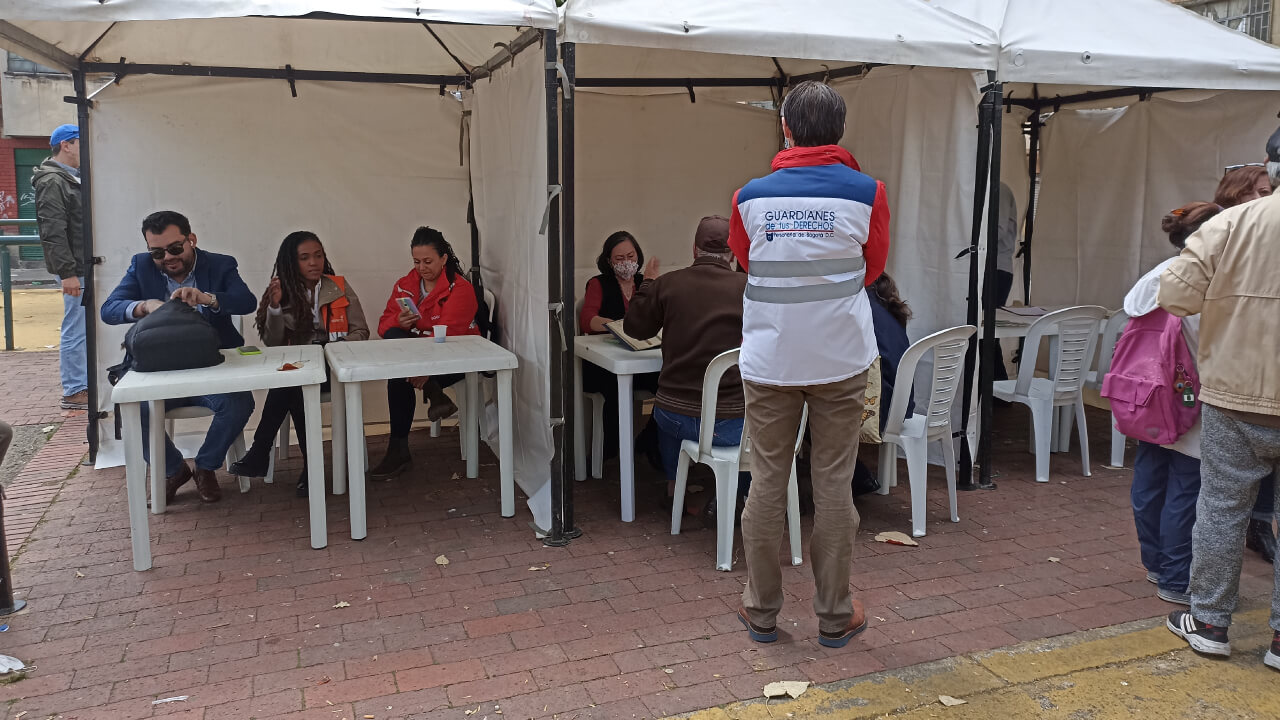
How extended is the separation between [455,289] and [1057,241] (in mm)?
5010

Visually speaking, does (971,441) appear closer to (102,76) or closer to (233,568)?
(233,568)

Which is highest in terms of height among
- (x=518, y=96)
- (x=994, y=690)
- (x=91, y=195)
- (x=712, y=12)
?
(x=712, y=12)

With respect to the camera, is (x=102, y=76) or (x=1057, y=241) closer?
(x=102, y=76)

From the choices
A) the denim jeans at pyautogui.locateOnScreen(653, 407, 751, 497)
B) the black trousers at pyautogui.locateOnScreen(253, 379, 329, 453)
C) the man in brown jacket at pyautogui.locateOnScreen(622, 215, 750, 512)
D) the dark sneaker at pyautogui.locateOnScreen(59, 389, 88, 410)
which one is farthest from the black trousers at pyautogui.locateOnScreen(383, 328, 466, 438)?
the dark sneaker at pyautogui.locateOnScreen(59, 389, 88, 410)

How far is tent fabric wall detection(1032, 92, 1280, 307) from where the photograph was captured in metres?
6.15

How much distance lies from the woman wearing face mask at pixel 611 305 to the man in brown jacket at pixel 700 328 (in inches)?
40.3

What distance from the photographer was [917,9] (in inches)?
183

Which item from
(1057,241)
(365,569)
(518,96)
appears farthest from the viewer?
(1057,241)

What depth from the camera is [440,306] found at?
5.29 metres

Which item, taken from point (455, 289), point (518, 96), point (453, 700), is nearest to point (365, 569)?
point (453, 700)

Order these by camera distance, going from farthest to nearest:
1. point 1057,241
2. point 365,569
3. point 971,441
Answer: point 1057,241
point 971,441
point 365,569

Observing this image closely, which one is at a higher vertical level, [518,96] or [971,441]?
[518,96]

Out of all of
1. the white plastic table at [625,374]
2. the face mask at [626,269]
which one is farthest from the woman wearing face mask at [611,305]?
the white plastic table at [625,374]

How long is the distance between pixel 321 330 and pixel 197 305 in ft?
2.41
